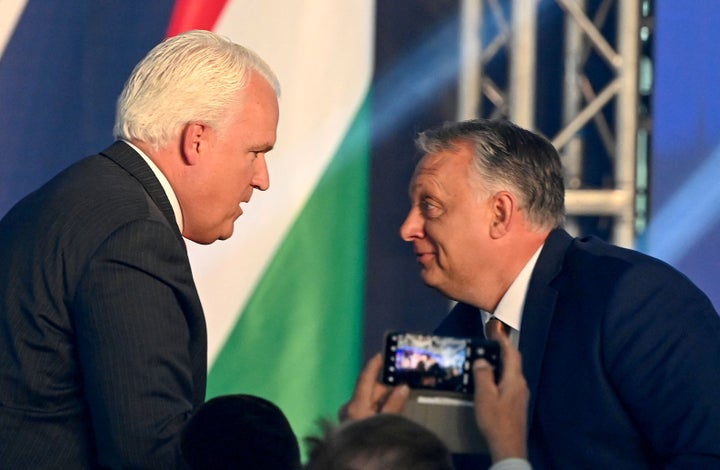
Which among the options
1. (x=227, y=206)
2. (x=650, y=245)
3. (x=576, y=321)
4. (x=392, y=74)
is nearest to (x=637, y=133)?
(x=650, y=245)

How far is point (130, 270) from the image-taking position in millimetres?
1743

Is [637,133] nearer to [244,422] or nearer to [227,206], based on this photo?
[227,206]

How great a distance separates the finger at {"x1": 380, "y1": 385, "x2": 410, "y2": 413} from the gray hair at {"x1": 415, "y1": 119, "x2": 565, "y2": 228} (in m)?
0.60

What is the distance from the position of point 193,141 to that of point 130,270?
297mm

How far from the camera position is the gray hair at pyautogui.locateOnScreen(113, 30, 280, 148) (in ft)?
6.41

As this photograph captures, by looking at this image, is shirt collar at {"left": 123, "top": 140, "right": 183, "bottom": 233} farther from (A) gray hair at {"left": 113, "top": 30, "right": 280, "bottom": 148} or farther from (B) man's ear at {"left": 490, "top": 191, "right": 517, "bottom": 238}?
(B) man's ear at {"left": 490, "top": 191, "right": 517, "bottom": 238}

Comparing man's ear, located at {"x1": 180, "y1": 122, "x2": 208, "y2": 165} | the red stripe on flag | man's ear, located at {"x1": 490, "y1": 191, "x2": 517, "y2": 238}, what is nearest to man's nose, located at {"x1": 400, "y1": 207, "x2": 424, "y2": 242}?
man's ear, located at {"x1": 490, "y1": 191, "x2": 517, "y2": 238}

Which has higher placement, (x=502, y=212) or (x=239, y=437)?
(x=502, y=212)

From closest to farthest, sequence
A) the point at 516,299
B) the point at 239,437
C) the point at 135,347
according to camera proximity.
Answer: the point at 239,437
the point at 135,347
the point at 516,299

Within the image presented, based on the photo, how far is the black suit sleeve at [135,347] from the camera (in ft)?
5.60

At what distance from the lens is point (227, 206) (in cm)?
205

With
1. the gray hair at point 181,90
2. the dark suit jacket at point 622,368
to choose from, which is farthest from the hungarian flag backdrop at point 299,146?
the gray hair at point 181,90

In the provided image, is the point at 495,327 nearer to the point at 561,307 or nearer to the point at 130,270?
the point at 561,307

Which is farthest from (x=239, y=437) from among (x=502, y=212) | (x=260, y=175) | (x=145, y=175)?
(x=502, y=212)
